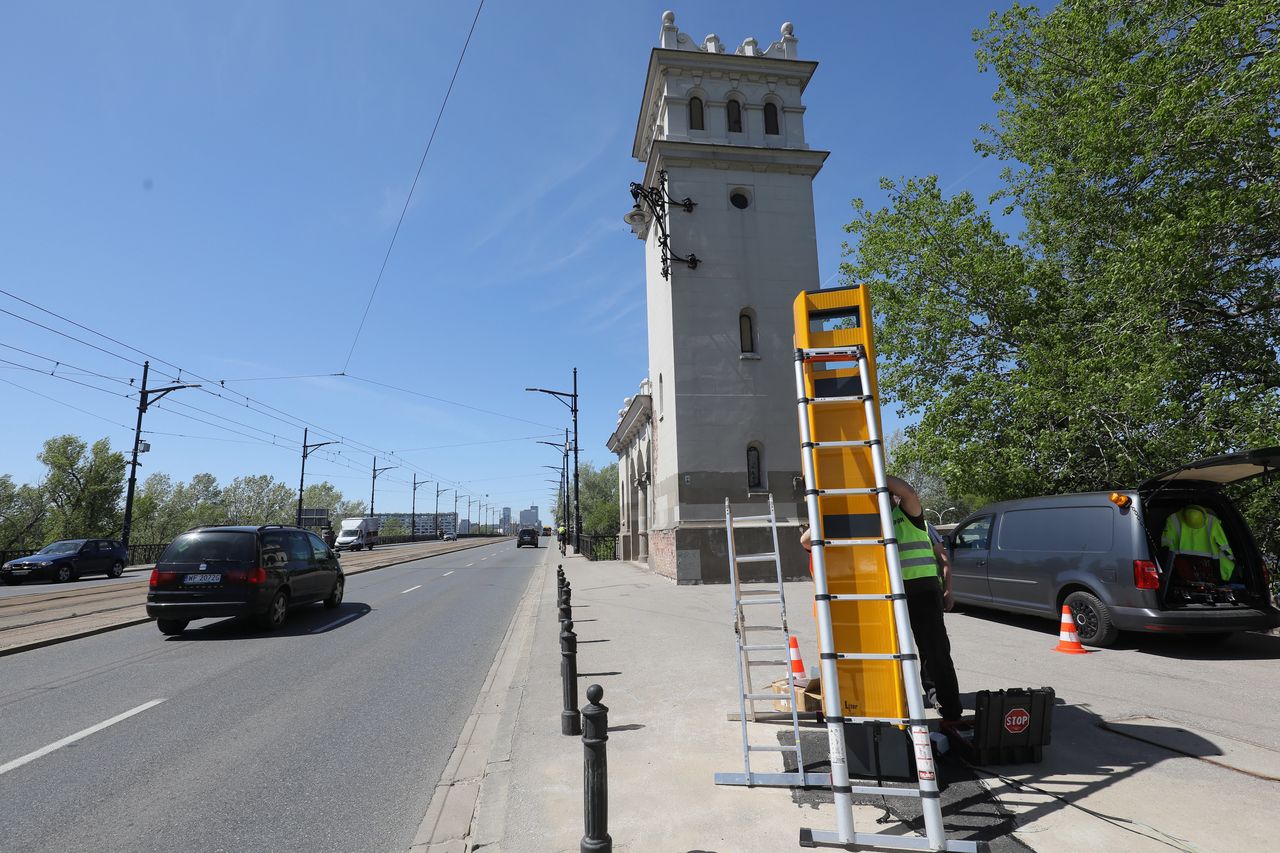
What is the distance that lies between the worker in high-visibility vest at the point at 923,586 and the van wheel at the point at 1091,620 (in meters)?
4.43

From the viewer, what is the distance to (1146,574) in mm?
7227

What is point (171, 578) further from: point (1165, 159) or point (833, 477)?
point (1165, 159)

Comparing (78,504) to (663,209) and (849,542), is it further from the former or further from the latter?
(849,542)

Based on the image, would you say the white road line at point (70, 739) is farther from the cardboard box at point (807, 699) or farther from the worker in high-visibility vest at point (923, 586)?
the worker in high-visibility vest at point (923, 586)

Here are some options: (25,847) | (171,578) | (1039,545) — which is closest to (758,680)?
(1039,545)

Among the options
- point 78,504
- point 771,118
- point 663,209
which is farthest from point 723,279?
point 78,504

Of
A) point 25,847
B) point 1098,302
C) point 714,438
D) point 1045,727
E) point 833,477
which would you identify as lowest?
point 25,847

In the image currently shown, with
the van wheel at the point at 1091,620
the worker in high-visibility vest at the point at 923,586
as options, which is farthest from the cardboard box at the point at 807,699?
the van wheel at the point at 1091,620

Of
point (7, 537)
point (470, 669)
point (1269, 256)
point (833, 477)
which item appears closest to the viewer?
point (833, 477)

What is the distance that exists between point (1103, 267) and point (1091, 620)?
8.54 m

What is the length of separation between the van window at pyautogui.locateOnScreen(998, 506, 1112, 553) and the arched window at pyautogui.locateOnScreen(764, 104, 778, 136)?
15.3 meters

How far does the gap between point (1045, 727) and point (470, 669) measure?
241 inches

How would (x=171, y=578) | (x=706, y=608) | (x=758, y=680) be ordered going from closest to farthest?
(x=758, y=680)
(x=171, y=578)
(x=706, y=608)

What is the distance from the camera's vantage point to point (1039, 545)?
343 inches
